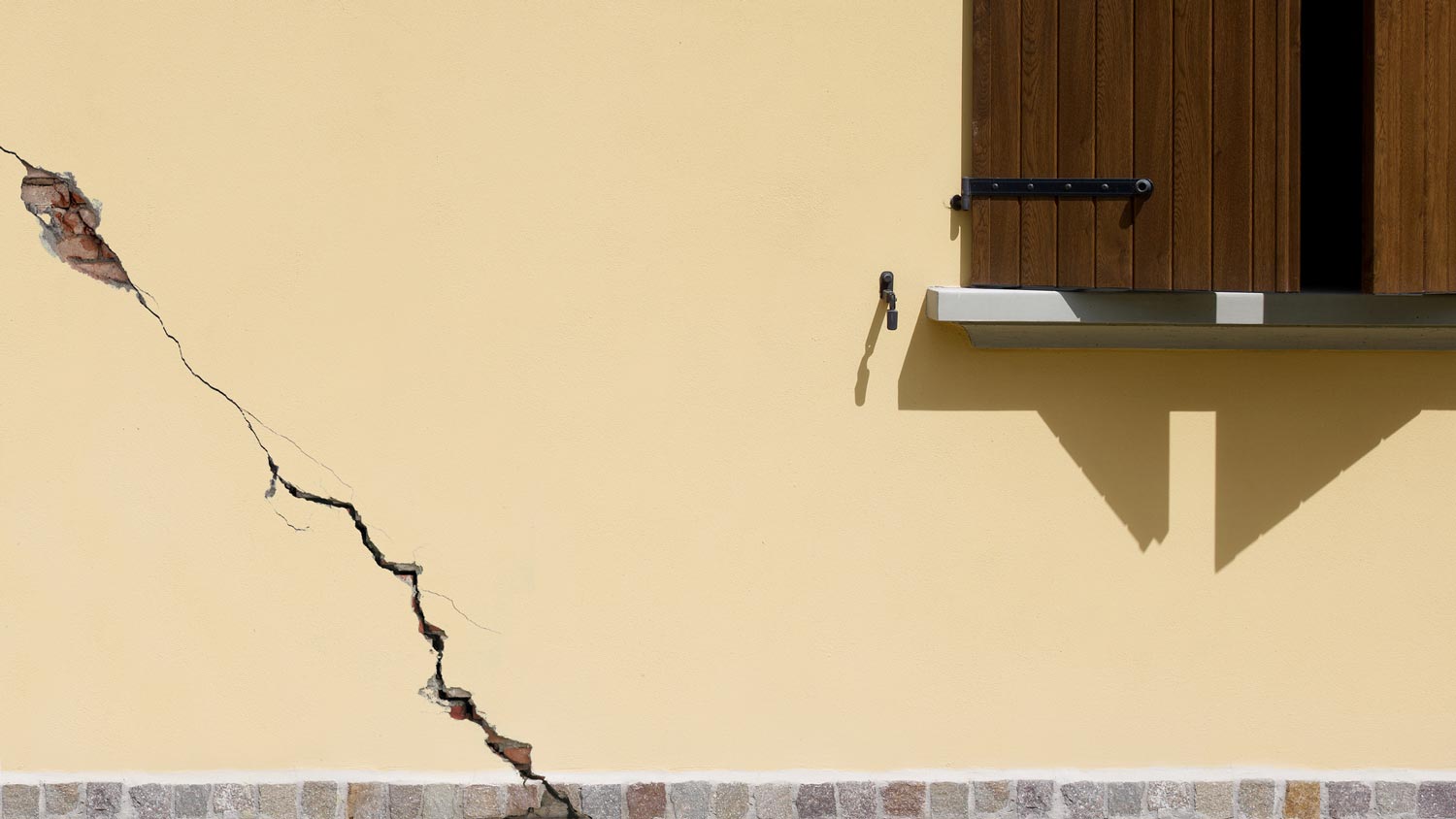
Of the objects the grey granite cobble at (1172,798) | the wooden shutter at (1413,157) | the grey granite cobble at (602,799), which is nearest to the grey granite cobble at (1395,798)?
the grey granite cobble at (1172,798)

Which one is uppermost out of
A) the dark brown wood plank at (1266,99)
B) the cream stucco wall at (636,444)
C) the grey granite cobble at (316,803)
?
the dark brown wood plank at (1266,99)

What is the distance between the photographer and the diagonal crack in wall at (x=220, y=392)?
9.61ft

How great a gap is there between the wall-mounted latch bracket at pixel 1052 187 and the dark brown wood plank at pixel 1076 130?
1.0 inches

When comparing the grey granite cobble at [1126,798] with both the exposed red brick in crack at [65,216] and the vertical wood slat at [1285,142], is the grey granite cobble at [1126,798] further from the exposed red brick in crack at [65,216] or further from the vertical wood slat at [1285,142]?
the exposed red brick in crack at [65,216]

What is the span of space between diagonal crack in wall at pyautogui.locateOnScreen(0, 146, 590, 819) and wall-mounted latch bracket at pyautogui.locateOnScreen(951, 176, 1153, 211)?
5.58 ft

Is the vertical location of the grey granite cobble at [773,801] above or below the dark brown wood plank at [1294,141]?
below

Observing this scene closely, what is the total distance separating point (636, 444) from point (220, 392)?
107 cm

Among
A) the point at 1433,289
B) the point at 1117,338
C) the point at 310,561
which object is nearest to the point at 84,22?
the point at 310,561

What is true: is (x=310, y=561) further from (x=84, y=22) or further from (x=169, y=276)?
(x=84, y=22)

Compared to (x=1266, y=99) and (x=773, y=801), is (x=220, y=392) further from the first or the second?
(x=1266, y=99)

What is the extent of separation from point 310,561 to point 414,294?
74cm

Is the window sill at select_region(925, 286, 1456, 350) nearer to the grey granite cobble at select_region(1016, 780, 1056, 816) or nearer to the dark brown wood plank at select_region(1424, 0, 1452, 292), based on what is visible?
the dark brown wood plank at select_region(1424, 0, 1452, 292)

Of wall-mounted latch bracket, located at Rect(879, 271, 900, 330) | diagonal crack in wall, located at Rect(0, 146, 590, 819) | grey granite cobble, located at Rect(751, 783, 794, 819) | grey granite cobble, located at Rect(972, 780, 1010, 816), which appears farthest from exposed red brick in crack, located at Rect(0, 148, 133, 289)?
grey granite cobble, located at Rect(972, 780, 1010, 816)

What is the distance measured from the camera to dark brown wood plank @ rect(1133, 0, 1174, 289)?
2.79 meters
